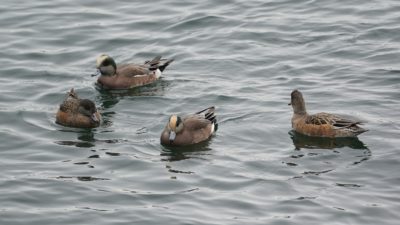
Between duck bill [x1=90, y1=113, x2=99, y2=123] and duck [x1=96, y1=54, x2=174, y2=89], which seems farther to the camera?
duck [x1=96, y1=54, x2=174, y2=89]

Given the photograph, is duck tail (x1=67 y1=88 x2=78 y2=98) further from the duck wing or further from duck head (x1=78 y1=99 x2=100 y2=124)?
the duck wing

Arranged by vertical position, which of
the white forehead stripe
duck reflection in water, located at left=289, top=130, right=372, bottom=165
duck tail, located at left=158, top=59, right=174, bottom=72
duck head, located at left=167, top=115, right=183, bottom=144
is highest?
the white forehead stripe

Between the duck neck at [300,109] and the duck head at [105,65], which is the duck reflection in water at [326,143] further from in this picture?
the duck head at [105,65]

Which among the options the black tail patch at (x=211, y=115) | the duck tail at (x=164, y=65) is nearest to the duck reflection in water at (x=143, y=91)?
the duck tail at (x=164, y=65)

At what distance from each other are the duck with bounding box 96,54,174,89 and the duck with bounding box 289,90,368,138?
4098 millimetres

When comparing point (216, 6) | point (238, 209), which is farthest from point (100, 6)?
point (238, 209)

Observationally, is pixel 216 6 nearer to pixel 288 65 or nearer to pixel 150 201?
pixel 288 65

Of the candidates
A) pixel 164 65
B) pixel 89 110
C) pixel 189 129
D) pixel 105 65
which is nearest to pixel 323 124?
pixel 189 129

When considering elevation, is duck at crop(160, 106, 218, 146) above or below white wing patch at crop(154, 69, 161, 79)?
below

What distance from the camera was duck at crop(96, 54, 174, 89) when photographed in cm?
2038

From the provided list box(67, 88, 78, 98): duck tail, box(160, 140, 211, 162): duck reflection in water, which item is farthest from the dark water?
box(67, 88, 78, 98): duck tail

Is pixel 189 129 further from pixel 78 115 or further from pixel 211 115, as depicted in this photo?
pixel 78 115

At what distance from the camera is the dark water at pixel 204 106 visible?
14109mm

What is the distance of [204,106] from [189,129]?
1.67 metres
